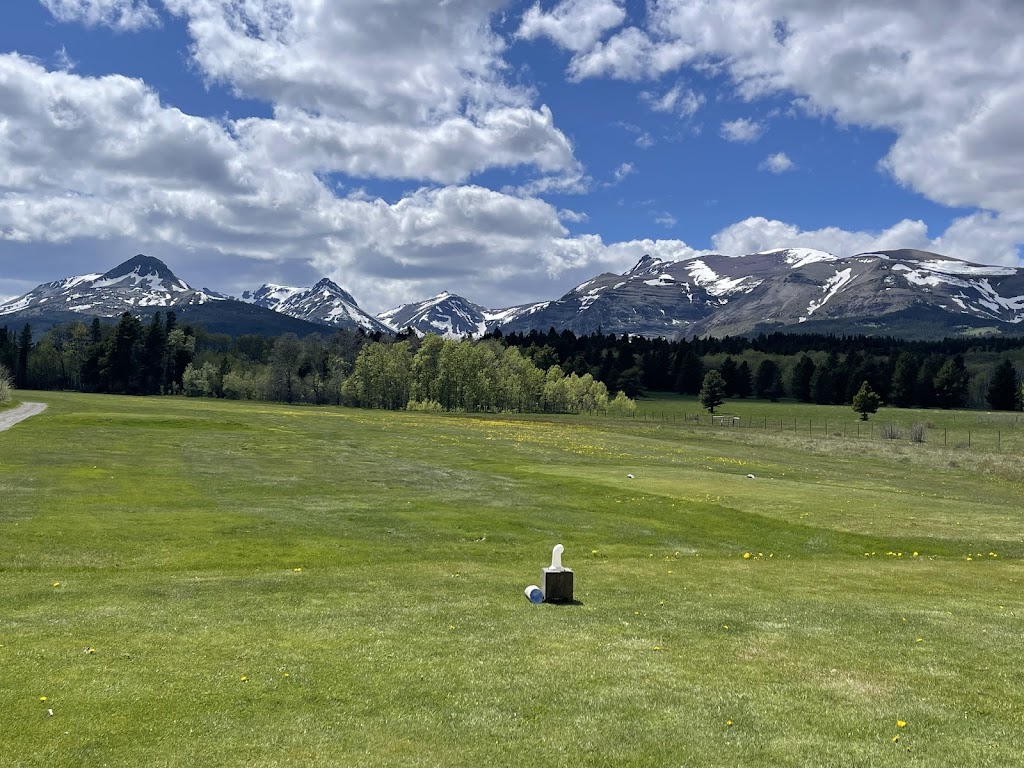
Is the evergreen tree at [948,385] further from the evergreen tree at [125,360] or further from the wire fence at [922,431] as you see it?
the evergreen tree at [125,360]

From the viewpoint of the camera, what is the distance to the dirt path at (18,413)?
6725 centimetres

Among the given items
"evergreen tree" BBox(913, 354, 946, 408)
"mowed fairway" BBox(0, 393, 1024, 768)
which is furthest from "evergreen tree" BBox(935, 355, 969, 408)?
"mowed fairway" BBox(0, 393, 1024, 768)

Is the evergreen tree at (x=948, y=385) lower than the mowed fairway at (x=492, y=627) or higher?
higher

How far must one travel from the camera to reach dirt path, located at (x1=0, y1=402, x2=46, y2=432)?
67250mm

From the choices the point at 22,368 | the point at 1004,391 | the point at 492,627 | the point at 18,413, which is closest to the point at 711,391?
the point at 1004,391

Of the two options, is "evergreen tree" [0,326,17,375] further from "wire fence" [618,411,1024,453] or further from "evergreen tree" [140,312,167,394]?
"wire fence" [618,411,1024,453]

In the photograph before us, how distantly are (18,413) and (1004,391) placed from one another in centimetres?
21470

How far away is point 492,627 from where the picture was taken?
1461 centimetres

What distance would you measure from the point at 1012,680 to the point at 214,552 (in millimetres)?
21035

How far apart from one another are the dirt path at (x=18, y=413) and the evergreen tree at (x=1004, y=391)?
212952 mm

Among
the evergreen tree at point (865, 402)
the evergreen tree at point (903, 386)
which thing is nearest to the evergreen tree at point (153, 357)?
the evergreen tree at point (865, 402)

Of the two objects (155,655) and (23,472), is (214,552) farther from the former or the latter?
(23,472)

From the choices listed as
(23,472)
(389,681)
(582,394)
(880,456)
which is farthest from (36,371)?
(389,681)

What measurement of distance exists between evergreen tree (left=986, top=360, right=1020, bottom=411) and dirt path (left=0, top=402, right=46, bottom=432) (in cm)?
21295
